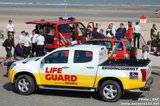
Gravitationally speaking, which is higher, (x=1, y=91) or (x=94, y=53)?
(x=94, y=53)

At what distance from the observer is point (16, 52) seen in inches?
890

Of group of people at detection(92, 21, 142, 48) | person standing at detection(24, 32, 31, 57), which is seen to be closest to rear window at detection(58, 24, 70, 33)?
person standing at detection(24, 32, 31, 57)

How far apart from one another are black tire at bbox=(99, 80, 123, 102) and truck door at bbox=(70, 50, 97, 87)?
394mm

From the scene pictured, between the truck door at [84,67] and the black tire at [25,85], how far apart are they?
1509 mm

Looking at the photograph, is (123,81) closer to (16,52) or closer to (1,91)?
(1,91)

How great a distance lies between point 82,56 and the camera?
15.4 metres

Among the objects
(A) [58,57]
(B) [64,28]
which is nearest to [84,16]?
(B) [64,28]

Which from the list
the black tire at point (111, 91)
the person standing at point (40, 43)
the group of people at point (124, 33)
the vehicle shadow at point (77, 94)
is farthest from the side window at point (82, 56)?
the group of people at point (124, 33)

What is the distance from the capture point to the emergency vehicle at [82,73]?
1470 centimetres

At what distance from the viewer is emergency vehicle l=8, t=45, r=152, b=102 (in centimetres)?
1470

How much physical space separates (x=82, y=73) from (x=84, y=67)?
7.9 inches

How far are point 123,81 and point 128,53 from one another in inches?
259

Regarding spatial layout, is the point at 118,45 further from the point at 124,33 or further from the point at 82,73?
the point at 124,33

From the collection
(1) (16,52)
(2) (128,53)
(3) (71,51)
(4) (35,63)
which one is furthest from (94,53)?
(1) (16,52)
